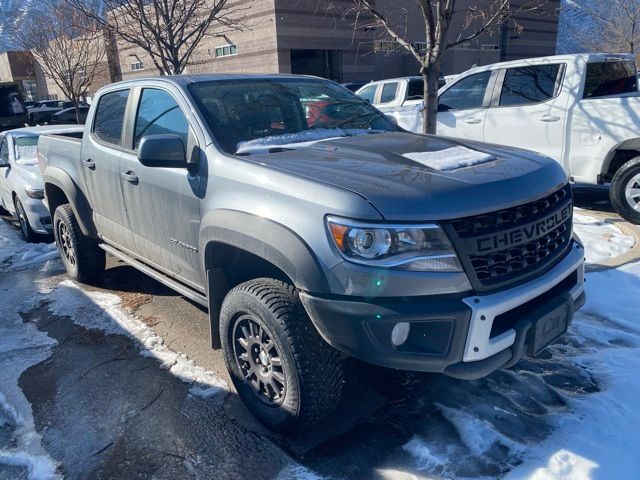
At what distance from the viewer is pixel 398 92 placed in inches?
418

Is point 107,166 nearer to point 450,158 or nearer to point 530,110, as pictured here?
point 450,158

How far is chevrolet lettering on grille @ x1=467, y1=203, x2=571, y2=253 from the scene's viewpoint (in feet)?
7.64

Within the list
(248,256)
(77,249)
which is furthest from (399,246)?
(77,249)

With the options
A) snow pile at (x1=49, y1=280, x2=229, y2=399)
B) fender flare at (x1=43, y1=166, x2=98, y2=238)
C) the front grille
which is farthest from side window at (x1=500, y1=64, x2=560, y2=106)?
snow pile at (x1=49, y1=280, x2=229, y2=399)

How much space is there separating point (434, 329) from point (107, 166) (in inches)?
121

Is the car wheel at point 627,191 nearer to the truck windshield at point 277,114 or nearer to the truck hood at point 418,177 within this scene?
the truck windshield at point 277,114

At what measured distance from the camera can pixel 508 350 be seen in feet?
7.93

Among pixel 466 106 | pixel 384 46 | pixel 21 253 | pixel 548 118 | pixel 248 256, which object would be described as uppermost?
pixel 384 46

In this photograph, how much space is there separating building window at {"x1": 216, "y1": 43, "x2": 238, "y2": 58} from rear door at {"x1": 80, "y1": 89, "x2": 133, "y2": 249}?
25.2 metres

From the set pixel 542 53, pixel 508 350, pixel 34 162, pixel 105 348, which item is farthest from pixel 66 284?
pixel 542 53

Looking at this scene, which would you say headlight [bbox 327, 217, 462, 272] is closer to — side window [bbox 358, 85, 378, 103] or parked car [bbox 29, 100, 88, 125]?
side window [bbox 358, 85, 378, 103]

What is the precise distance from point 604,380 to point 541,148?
4276mm

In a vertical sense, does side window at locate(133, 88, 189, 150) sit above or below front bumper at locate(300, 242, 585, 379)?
above

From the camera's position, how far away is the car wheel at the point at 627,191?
596 centimetres
